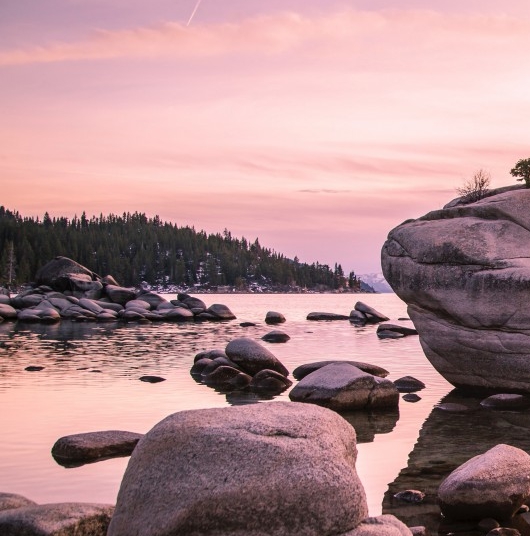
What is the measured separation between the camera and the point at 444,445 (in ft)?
50.1

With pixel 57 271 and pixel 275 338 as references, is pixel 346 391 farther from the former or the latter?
pixel 57 271

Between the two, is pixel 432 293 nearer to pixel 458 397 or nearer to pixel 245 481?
pixel 458 397

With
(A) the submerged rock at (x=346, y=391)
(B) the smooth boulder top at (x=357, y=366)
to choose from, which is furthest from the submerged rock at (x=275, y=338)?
(A) the submerged rock at (x=346, y=391)

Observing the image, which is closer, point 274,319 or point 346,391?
point 346,391

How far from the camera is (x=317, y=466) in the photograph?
26.7 ft

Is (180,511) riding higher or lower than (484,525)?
higher

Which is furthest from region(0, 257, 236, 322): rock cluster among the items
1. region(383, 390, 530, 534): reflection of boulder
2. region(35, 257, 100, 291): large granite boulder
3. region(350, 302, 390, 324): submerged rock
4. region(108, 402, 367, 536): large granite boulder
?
region(108, 402, 367, 536): large granite boulder

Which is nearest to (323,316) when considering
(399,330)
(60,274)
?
(399,330)

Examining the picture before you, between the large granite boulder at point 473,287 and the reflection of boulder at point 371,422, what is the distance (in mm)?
3201

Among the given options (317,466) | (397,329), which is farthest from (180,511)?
A: (397,329)

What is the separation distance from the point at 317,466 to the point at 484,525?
351 centimetres

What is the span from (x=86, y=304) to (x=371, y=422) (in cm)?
5146

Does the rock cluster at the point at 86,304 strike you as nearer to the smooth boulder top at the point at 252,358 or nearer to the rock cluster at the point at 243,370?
the rock cluster at the point at 243,370

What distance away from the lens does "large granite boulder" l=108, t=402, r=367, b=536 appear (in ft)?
25.4
